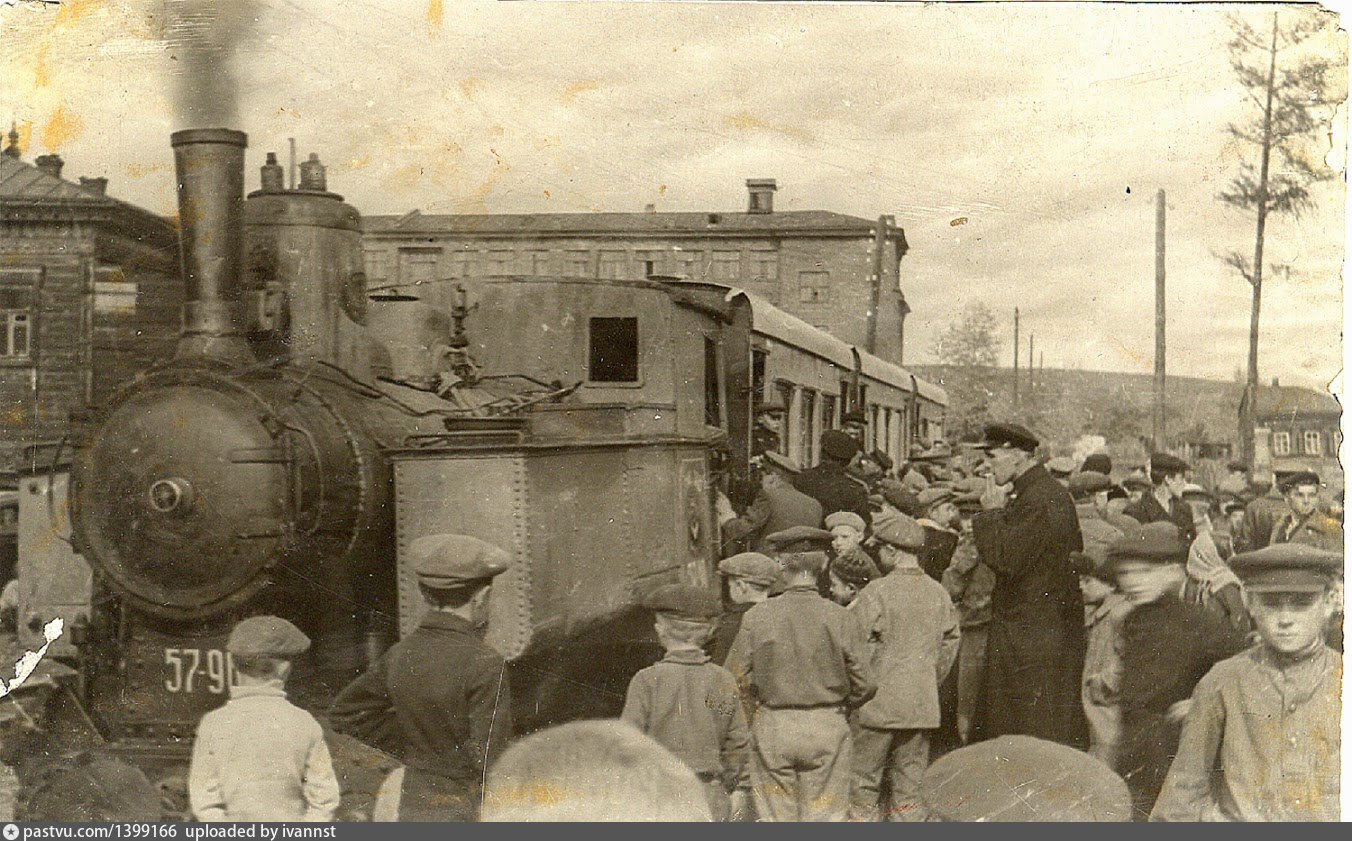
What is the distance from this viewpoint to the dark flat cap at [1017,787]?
496 centimetres

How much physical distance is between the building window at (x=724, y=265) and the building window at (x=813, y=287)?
423mm

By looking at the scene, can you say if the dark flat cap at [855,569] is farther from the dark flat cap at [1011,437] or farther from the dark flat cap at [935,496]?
the dark flat cap at [1011,437]

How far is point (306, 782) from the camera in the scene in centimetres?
459

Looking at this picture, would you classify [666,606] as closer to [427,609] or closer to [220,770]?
[427,609]

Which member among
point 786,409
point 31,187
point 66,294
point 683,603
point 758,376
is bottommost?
point 683,603

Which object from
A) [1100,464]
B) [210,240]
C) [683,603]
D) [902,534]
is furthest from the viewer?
[1100,464]

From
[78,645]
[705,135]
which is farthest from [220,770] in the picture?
[705,135]

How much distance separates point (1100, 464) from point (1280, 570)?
0.85m

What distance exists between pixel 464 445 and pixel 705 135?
1602 millimetres

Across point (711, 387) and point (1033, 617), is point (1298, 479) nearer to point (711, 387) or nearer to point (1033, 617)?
point (1033, 617)

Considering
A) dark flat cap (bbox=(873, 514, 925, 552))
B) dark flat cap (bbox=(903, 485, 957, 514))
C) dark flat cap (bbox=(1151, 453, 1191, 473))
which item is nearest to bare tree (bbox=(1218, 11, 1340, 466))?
dark flat cap (bbox=(1151, 453, 1191, 473))

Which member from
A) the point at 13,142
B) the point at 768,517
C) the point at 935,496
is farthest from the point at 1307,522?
the point at 13,142

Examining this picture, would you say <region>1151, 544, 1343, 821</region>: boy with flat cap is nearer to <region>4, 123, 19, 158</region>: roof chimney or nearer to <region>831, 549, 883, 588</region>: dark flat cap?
<region>831, 549, 883, 588</region>: dark flat cap

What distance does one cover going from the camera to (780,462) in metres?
5.34
